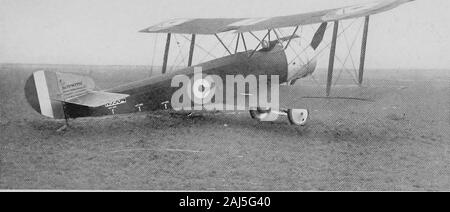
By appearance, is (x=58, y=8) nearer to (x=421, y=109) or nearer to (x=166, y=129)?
(x=166, y=129)

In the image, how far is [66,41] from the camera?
8992 millimetres

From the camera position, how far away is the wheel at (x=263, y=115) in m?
7.86

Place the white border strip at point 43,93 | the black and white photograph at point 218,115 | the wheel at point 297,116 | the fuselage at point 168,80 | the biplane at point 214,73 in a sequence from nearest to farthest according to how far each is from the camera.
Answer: the black and white photograph at point 218,115 → the white border strip at point 43,93 → the biplane at point 214,73 → the fuselage at point 168,80 → the wheel at point 297,116

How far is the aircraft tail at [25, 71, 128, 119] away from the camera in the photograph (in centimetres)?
589

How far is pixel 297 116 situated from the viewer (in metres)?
7.49

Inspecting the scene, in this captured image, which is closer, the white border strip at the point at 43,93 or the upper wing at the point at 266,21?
the white border strip at the point at 43,93

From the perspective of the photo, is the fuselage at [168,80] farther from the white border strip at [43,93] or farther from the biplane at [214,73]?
the white border strip at [43,93]

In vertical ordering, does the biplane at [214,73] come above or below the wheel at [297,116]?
above

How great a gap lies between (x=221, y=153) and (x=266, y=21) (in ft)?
8.87

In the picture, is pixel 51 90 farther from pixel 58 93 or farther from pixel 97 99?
pixel 97 99

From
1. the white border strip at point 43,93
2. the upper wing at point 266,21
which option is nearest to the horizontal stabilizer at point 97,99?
the white border strip at point 43,93

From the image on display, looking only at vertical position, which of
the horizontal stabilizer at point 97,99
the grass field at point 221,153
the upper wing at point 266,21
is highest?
the upper wing at point 266,21

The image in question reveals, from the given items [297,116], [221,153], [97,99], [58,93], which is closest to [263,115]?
[297,116]
